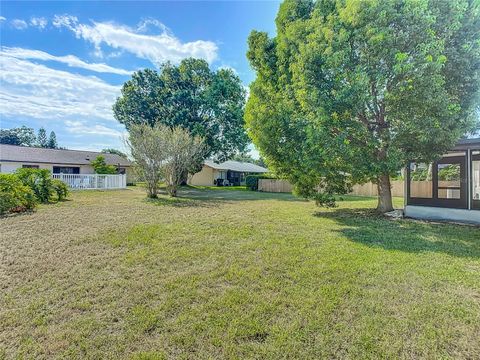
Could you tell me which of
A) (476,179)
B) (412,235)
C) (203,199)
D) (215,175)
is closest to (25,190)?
(203,199)

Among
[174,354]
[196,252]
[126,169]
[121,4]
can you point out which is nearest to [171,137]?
[121,4]

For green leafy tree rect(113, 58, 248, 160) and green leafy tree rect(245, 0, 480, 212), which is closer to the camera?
green leafy tree rect(245, 0, 480, 212)

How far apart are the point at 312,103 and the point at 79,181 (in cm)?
1751

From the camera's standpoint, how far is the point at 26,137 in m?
57.4

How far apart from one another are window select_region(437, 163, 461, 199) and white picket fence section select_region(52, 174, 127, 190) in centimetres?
2054

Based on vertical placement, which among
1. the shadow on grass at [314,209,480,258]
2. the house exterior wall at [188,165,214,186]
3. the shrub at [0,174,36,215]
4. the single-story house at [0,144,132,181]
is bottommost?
the shadow on grass at [314,209,480,258]

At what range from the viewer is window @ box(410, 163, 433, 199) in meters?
11.2

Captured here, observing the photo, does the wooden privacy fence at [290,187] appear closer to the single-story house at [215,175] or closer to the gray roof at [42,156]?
the single-story house at [215,175]

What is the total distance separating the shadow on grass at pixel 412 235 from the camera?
6.09 metres

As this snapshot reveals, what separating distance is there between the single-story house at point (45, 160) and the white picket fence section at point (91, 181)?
1.99m

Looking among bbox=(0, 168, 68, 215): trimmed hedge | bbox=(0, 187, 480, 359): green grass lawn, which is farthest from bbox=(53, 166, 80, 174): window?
bbox=(0, 187, 480, 359): green grass lawn

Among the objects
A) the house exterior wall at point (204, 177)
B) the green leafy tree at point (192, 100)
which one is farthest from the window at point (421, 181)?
the house exterior wall at point (204, 177)

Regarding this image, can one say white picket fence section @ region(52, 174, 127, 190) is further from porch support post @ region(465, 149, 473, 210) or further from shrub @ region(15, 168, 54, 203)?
porch support post @ region(465, 149, 473, 210)

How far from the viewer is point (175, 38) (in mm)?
13859
